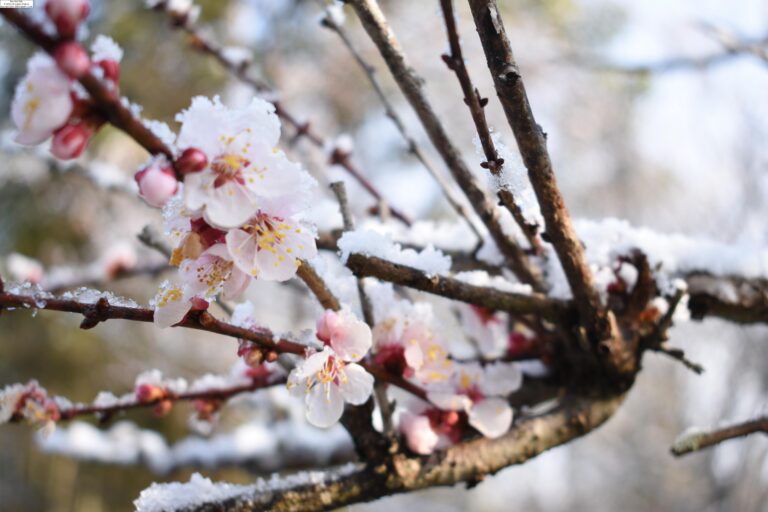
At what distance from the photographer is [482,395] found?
89cm

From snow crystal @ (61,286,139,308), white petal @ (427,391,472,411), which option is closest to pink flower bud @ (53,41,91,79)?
snow crystal @ (61,286,139,308)

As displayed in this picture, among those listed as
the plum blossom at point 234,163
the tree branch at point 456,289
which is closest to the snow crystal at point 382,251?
the tree branch at point 456,289

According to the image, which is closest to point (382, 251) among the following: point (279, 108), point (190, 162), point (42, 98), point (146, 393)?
point (190, 162)

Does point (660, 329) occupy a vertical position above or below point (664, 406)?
below

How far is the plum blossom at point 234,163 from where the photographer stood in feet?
1.57

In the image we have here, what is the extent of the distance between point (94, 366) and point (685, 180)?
679 centimetres

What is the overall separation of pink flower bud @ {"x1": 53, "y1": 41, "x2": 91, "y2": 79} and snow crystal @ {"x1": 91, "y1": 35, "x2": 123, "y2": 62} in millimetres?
42

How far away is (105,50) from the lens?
46 cm

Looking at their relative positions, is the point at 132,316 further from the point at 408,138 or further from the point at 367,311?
the point at 408,138

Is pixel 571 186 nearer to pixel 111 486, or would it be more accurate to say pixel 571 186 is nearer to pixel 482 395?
pixel 111 486

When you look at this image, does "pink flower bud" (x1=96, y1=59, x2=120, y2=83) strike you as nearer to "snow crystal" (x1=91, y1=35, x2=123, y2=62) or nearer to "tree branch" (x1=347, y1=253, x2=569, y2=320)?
"snow crystal" (x1=91, y1=35, x2=123, y2=62)

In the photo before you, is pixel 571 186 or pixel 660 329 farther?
pixel 571 186

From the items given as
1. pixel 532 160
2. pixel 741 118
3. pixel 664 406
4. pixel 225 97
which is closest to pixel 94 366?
pixel 225 97

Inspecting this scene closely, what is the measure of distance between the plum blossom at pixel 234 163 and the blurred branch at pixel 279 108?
0.73m
